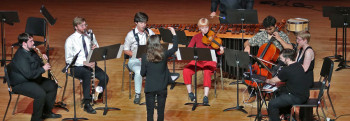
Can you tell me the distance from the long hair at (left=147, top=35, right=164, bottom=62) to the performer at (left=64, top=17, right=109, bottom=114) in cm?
142

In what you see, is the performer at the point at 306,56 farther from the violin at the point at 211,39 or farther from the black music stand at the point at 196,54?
the violin at the point at 211,39

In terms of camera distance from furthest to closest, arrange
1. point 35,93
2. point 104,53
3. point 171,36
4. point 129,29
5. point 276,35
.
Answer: point 129,29 < point 171,36 < point 276,35 < point 104,53 < point 35,93

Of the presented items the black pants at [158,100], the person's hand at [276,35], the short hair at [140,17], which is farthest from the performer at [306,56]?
the short hair at [140,17]

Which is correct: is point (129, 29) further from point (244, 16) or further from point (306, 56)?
point (306, 56)

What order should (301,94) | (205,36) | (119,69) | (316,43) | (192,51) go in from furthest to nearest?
(316,43) < (119,69) < (205,36) < (192,51) < (301,94)

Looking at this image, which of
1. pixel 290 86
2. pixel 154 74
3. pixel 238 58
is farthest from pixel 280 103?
pixel 154 74

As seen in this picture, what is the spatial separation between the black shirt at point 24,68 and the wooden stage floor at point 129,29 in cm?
66

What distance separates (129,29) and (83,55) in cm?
457

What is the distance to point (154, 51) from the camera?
6203 mm

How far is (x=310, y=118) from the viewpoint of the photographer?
6.57 meters

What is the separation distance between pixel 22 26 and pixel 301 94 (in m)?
7.95

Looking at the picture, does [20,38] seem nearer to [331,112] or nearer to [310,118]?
[310,118]

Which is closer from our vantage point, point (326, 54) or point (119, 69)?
point (119, 69)

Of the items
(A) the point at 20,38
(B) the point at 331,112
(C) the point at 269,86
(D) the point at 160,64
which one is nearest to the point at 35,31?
(A) the point at 20,38
